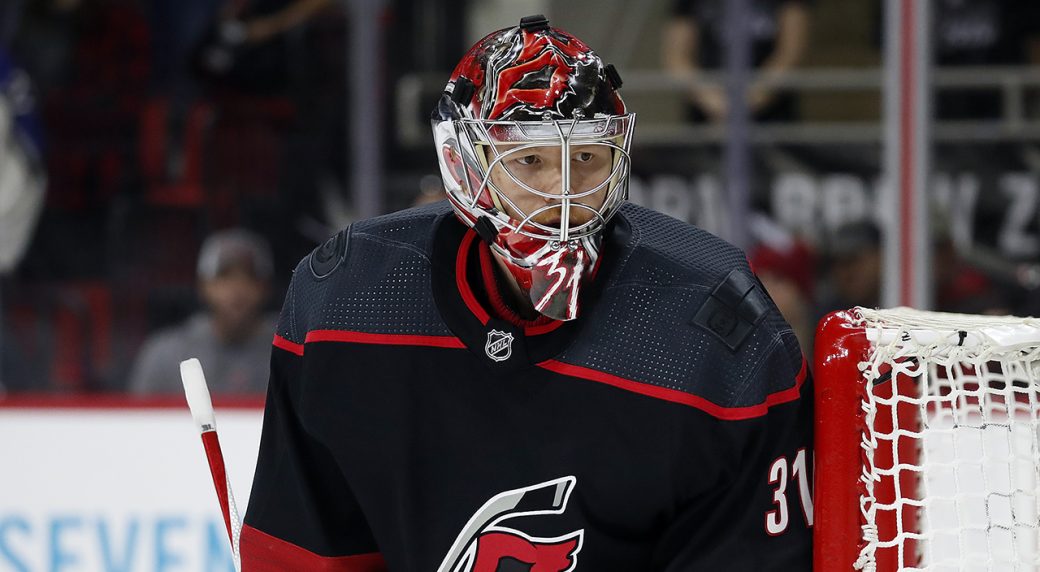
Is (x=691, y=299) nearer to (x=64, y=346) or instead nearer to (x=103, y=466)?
(x=103, y=466)

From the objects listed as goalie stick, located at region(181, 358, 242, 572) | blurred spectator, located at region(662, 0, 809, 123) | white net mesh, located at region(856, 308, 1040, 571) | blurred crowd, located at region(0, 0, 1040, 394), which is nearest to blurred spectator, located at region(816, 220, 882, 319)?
blurred crowd, located at region(0, 0, 1040, 394)

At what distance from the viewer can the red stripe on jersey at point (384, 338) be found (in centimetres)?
145

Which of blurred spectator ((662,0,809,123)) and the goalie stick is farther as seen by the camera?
blurred spectator ((662,0,809,123))

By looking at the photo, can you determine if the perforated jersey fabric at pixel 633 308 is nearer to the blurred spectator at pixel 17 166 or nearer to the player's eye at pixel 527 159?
the player's eye at pixel 527 159

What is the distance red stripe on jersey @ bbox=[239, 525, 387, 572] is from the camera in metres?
1.54

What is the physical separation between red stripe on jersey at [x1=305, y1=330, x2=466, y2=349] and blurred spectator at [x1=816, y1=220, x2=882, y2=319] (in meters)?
2.45

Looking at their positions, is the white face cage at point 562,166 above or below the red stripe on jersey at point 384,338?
above

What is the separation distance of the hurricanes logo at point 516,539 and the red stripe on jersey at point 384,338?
16cm

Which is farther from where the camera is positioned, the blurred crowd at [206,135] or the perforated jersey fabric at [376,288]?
the blurred crowd at [206,135]

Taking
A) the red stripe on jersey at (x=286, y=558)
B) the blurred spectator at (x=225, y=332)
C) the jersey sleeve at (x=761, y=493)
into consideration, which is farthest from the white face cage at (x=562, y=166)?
the blurred spectator at (x=225, y=332)

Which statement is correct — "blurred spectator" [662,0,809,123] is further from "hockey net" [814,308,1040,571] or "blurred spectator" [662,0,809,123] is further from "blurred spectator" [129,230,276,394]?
"hockey net" [814,308,1040,571]

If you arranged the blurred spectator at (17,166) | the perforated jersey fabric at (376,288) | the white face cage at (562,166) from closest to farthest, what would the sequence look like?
the white face cage at (562,166) → the perforated jersey fabric at (376,288) → the blurred spectator at (17,166)

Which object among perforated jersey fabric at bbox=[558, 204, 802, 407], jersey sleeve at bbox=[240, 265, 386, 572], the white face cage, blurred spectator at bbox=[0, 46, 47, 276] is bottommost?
jersey sleeve at bbox=[240, 265, 386, 572]

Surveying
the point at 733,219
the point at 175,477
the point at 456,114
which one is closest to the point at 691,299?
the point at 456,114
